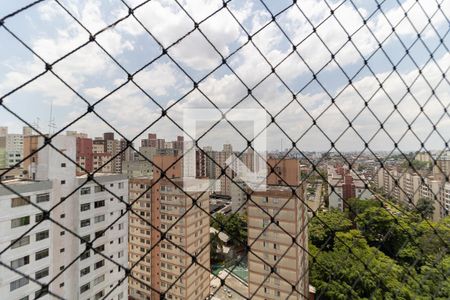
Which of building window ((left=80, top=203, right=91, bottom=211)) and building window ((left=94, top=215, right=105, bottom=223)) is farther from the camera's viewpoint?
building window ((left=94, top=215, right=105, bottom=223))

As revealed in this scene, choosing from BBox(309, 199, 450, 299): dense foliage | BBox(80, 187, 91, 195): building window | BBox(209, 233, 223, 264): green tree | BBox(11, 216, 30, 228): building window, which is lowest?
BBox(209, 233, 223, 264): green tree

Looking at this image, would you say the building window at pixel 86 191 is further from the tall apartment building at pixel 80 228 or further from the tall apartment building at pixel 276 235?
the tall apartment building at pixel 276 235

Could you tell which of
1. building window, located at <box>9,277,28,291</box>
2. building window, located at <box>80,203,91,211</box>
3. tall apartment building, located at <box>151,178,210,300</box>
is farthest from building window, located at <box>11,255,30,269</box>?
tall apartment building, located at <box>151,178,210,300</box>

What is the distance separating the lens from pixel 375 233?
25.9ft

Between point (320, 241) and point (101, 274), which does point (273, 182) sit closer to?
point (101, 274)

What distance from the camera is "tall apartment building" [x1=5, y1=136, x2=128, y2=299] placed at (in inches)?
134

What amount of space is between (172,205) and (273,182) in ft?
8.82

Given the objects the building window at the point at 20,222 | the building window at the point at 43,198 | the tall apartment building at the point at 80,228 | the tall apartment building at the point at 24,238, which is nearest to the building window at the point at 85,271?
the tall apartment building at the point at 80,228

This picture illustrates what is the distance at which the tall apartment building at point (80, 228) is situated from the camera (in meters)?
3.41

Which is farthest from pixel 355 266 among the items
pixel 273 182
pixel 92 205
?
pixel 92 205

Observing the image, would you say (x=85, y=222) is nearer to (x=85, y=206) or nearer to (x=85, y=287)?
(x=85, y=206)

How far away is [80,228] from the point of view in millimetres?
3918

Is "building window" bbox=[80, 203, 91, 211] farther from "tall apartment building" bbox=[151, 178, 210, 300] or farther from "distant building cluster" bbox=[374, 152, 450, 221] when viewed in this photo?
"distant building cluster" bbox=[374, 152, 450, 221]

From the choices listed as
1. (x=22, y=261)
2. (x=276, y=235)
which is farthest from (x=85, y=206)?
(x=276, y=235)
